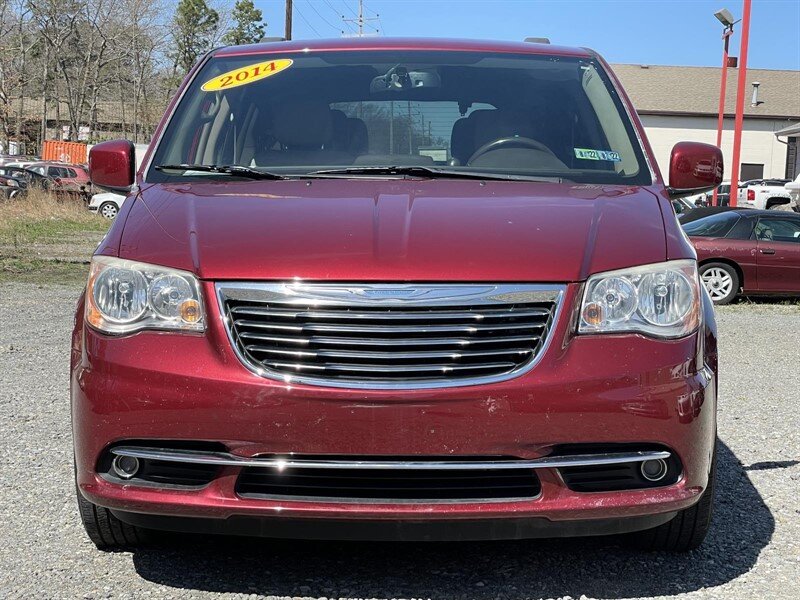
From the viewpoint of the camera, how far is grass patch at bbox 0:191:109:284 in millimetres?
15241

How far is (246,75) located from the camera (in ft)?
15.2

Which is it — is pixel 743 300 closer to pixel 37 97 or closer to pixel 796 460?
pixel 796 460

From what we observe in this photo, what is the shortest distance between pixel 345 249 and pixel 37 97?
235ft

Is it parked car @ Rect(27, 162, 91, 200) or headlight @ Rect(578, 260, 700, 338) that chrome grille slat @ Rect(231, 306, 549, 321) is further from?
parked car @ Rect(27, 162, 91, 200)

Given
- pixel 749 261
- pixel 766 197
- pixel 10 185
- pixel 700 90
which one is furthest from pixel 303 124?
pixel 700 90

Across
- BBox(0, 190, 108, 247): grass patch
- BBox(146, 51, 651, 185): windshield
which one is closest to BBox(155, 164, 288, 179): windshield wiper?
BBox(146, 51, 651, 185): windshield

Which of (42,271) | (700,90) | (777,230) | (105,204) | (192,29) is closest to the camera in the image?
(777,230)

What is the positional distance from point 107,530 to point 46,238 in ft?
62.7

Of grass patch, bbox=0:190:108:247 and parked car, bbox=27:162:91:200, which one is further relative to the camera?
parked car, bbox=27:162:91:200

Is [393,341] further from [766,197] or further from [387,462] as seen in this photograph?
[766,197]

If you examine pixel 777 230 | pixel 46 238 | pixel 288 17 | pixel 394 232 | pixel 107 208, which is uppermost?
pixel 288 17

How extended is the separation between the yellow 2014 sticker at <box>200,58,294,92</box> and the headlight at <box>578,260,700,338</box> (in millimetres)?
2163

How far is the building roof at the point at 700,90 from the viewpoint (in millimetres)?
59094

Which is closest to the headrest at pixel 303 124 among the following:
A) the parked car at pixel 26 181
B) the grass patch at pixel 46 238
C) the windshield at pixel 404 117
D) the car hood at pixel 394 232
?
the windshield at pixel 404 117
